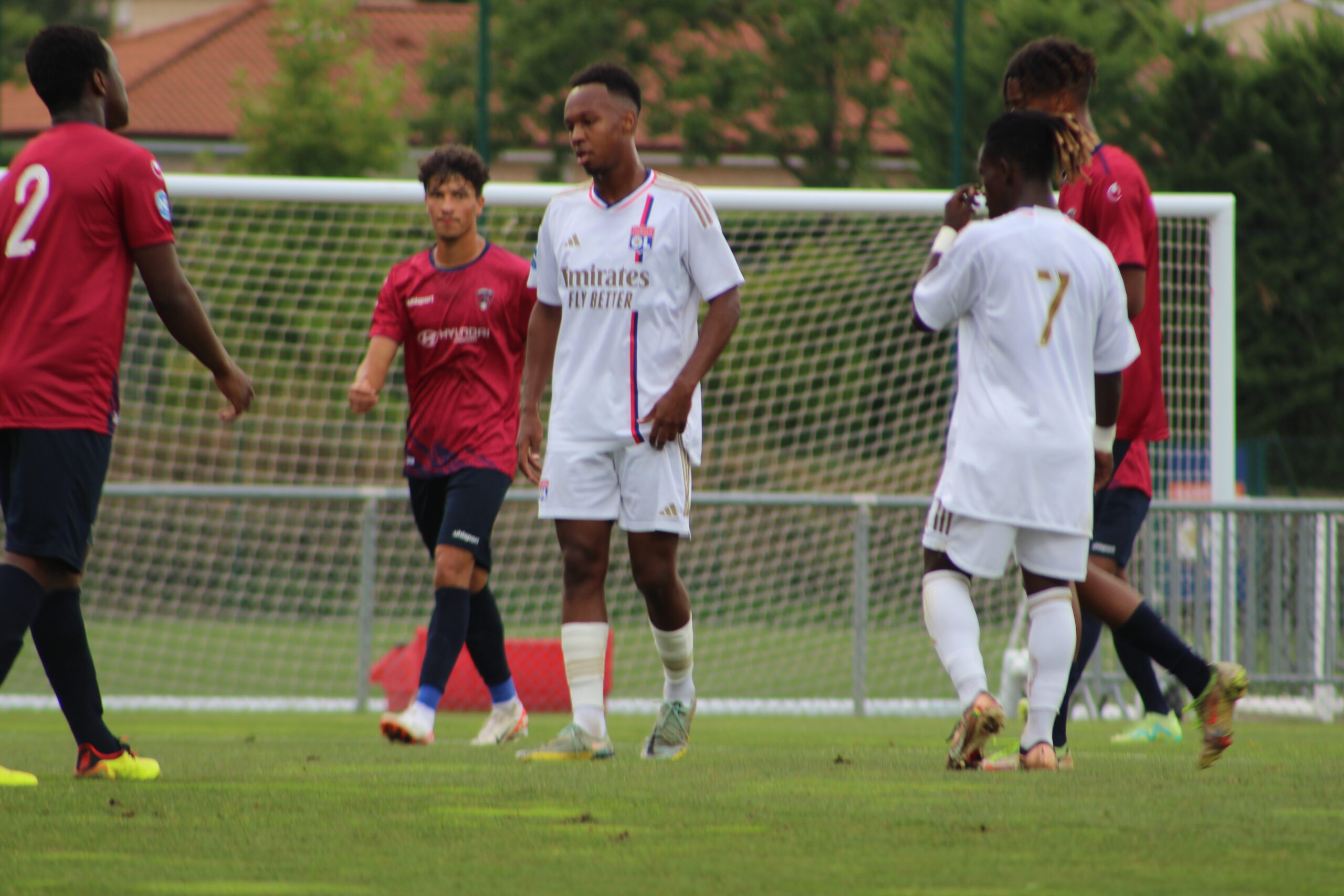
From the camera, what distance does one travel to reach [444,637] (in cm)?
652

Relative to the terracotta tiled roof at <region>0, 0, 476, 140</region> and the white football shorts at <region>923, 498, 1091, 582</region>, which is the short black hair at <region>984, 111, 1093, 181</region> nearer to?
the white football shorts at <region>923, 498, 1091, 582</region>

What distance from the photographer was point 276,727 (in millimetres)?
8594

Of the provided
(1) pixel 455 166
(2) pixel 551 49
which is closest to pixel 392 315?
(1) pixel 455 166

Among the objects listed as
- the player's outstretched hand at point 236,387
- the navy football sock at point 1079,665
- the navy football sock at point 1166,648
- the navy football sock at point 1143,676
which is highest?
the player's outstretched hand at point 236,387

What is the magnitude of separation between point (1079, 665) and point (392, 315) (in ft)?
9.90

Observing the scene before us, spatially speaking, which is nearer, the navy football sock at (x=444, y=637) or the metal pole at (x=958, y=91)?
the navy football sock at (x=444, y=637)

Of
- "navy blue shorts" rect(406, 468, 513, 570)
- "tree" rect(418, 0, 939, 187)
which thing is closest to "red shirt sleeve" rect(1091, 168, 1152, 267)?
"navy blue shorts" rect(406, 468, 513, 570)

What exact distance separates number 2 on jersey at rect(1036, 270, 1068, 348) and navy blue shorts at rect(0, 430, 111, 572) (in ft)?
8.53

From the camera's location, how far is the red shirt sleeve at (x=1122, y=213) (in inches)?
215

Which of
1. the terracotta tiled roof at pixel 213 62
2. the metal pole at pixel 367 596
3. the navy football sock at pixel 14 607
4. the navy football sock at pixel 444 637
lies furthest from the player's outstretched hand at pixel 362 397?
the terracotta tiled roof at pixel 213 62

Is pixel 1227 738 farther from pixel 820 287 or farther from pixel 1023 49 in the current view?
pixel 820 287

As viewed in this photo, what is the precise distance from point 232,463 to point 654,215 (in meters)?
8.74

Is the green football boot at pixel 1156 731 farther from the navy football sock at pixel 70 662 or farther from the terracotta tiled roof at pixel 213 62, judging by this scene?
the terracotta tiled roof at pixel 213 62

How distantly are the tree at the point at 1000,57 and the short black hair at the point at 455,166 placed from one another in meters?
17.3
